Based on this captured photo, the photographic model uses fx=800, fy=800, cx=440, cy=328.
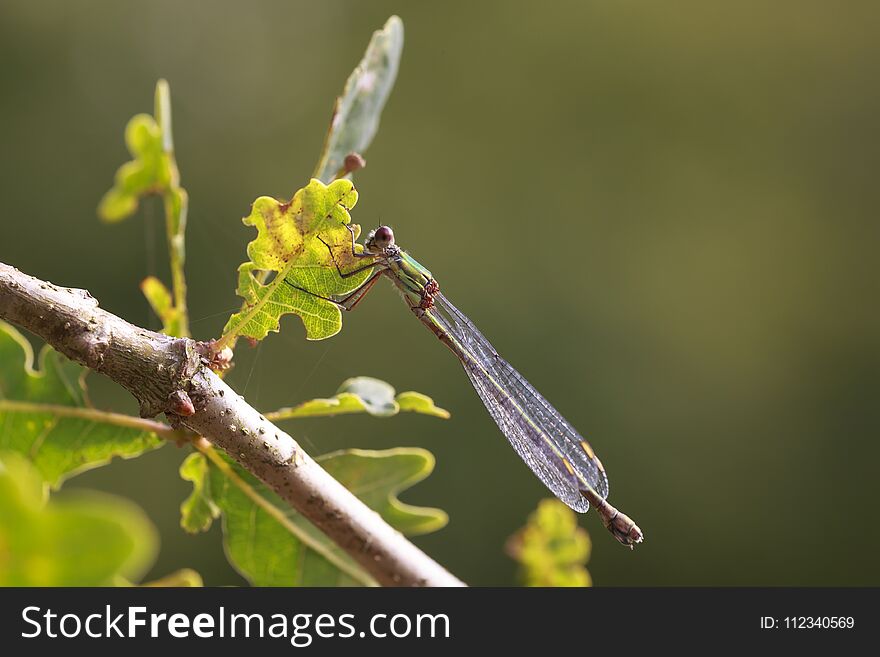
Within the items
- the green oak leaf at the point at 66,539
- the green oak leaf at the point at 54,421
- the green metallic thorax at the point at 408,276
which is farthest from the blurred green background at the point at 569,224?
the green oak leaf at the point at 66,539

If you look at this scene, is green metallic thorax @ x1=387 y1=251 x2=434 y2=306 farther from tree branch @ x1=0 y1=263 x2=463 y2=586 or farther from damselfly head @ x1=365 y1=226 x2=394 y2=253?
tree branch @ x1=0 y1=263 x2=463 y2=586

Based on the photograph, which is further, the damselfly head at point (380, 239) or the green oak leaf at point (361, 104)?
the damselfly head at point (380, 239)

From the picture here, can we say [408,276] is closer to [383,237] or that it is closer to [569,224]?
[383,237]

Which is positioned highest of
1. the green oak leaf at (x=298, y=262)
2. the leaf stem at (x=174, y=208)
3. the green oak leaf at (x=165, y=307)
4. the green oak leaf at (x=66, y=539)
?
the leaf stem at (x=174, y=208)

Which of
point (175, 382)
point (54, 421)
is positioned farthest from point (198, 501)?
point (175, 382)

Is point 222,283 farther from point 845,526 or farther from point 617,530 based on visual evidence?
point 845,526

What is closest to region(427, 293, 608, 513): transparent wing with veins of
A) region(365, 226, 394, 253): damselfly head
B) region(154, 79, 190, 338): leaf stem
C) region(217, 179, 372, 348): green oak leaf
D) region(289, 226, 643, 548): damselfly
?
region(289, 226, 643, 548): damselfly

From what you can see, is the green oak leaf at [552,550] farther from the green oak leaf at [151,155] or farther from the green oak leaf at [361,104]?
the green oak leaf at [151,155]

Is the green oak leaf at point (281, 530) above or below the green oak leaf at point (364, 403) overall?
below
